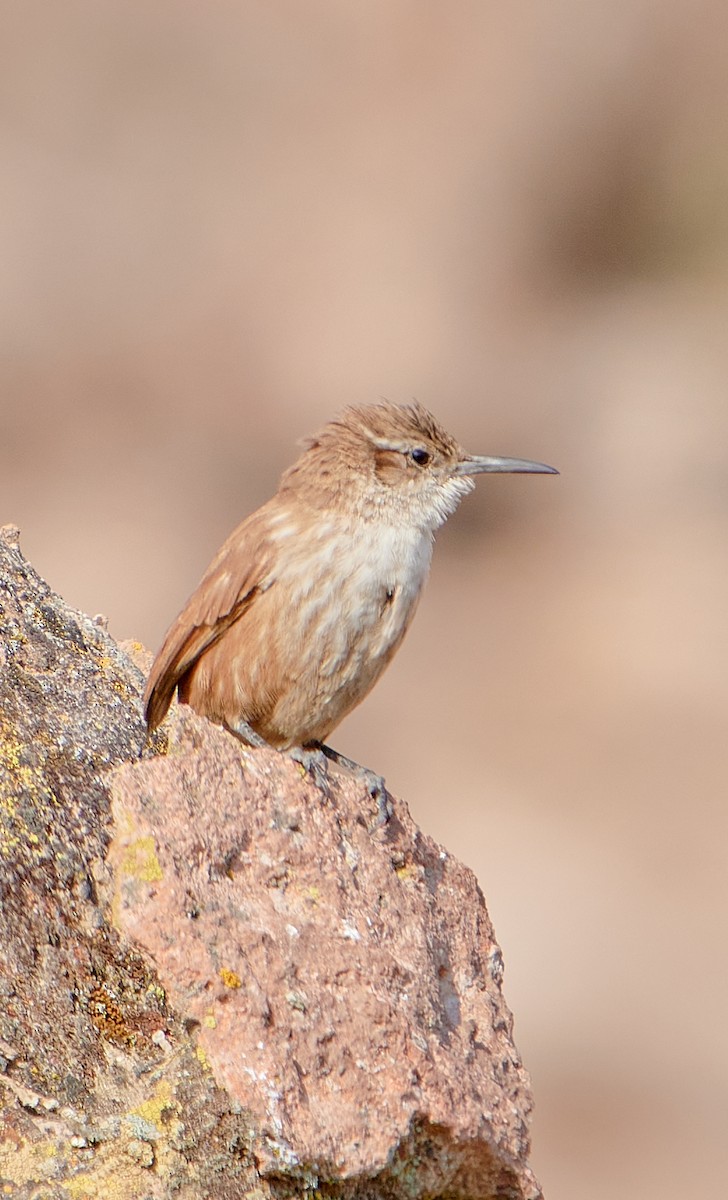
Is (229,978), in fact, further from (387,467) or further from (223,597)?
(387,467)

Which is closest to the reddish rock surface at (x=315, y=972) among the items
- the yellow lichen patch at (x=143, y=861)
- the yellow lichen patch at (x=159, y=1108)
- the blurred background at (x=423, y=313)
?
the yellow lichen patch at (x=143, y=861)

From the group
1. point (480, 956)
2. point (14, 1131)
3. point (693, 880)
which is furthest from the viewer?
point (693, 880)

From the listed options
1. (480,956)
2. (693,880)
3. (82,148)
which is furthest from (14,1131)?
(82,148)

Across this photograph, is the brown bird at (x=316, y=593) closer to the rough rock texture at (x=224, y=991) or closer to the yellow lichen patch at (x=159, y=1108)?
the rough rock texture at (x=224, y=991)

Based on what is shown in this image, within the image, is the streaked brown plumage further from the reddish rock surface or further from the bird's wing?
the reddish rock surface

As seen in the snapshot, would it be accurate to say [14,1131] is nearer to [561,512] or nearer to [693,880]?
[693,880]

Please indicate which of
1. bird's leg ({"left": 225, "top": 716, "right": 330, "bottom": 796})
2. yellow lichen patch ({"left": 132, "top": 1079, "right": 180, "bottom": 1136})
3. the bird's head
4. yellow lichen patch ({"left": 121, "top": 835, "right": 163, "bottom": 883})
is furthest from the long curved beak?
yellow lichen patch ({"left": 132, "top": 1079, "right": 180, "bottom": 1136})

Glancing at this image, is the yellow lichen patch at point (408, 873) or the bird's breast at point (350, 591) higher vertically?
the bird's breast at point (350, 591)
